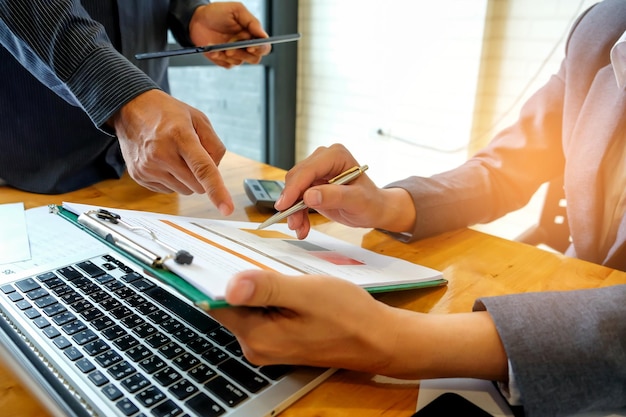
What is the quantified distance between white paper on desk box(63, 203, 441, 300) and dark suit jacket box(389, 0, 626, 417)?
12 cm

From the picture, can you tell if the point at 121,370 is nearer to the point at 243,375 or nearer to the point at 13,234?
the point at 243,375

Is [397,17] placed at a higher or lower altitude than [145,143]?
higher

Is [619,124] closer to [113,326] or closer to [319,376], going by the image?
[319,376]

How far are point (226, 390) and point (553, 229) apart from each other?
0.92 m

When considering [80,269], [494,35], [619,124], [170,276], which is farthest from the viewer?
[494,35]

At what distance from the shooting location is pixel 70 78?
0.62 meters

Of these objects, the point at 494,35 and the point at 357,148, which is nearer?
the point at 494,35

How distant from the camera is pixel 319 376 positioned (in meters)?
0.42

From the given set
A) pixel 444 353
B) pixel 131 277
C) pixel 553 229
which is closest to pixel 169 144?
pixel 131 277

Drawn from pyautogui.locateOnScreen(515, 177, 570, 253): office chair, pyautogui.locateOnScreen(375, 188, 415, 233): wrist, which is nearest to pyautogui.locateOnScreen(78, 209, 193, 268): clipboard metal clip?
pyautogui.locateOnScreen(375, 188, 415, 233): wrist

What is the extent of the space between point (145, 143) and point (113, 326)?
0.23m

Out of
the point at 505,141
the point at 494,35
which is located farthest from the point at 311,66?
the point at 505,141

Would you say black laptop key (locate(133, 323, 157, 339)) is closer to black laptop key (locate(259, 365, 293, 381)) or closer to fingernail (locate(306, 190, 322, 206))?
black laptop key (locate(259, 365, 293, 381))

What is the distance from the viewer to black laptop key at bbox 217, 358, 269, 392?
39 cm
